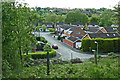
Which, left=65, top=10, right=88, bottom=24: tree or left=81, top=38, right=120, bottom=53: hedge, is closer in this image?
left=81, top=38, right=120, bottom=53: hedge

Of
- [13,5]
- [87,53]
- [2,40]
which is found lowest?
[87,53]

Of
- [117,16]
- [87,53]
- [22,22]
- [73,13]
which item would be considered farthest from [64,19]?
[22,22]

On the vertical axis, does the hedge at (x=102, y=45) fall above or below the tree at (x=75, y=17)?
below

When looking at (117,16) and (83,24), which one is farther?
(83,24)

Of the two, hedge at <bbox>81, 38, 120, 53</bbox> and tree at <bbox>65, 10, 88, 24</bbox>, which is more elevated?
tree at <bbox>65, 10, 88, 24</bbox>

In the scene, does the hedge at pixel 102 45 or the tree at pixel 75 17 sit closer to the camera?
the hedge at pixel 102 45

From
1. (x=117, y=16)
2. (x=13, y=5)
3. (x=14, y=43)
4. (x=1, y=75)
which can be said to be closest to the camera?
(x=1, y=75)

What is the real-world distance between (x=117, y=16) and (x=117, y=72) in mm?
2480

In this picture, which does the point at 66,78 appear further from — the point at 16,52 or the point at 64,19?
the point at 64,19

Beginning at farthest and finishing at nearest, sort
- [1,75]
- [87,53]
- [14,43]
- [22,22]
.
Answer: [87,53] < [22,22] < [14,43] < [1,75]

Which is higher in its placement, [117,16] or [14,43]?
[117,16]

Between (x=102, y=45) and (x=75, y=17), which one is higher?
(x=75, y=17)

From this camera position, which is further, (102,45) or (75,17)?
(75,17)

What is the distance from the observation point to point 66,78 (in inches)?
158
